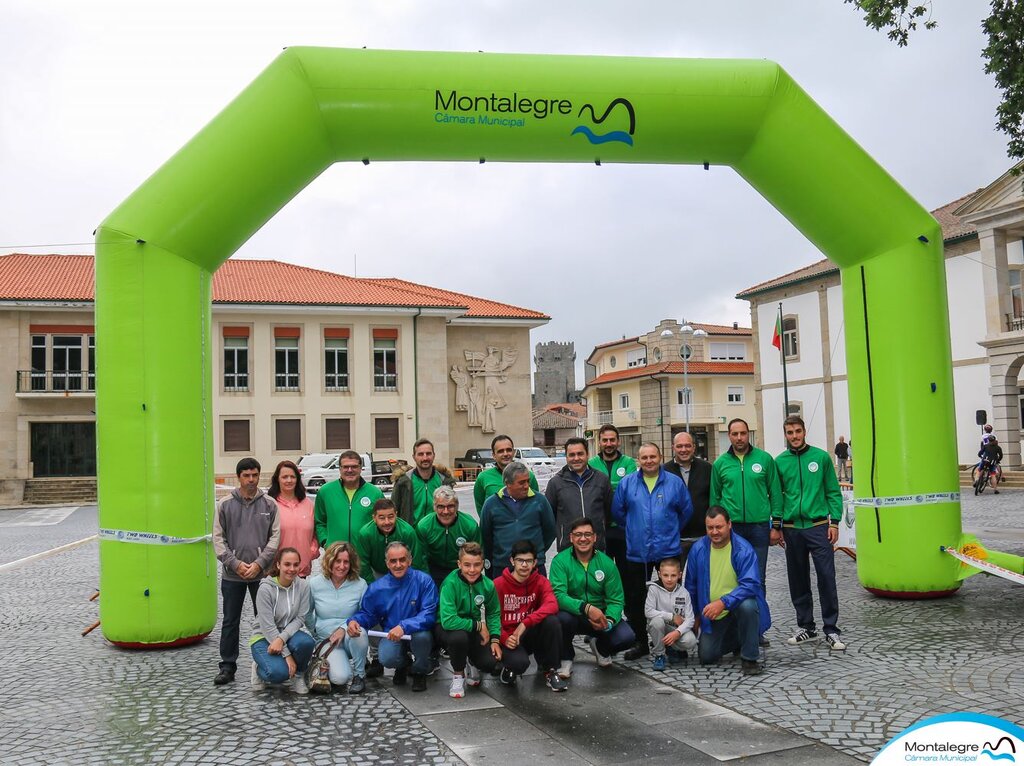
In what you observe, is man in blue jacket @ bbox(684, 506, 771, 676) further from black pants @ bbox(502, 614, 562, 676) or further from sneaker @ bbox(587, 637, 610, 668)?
black pants @ bbox(502, 614, 562, 676)

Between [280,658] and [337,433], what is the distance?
35.3m

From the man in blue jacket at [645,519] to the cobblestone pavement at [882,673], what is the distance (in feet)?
1.97

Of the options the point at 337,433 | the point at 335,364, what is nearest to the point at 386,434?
→ the point at 337,433

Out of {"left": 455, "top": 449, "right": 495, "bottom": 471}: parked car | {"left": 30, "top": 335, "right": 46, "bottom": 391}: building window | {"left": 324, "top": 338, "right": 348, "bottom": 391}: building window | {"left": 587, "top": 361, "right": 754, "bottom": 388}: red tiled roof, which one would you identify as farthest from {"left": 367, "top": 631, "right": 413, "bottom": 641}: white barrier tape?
{"left": 587, "top": 361, "right": 754, "bottom": 388}: red tiled roof

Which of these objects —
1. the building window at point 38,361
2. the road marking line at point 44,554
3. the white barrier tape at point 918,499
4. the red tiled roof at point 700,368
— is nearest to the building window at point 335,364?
the building window at point 38,361

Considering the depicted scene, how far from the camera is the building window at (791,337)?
3919 cm

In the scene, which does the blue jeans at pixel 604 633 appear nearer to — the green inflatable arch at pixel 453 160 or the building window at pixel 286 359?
the green inflatable arch at pixel 453 160

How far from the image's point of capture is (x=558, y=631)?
638 centimetres

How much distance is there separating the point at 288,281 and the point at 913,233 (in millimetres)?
37375

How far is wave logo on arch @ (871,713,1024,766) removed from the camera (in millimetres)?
3020

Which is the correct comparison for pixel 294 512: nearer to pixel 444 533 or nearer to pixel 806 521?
pixel 444 533

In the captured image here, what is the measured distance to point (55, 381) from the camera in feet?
122

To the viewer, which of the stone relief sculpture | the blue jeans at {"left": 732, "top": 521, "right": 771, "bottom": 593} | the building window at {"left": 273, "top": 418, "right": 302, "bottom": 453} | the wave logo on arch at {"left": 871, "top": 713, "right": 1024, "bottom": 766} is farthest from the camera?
the stone relief sculpture

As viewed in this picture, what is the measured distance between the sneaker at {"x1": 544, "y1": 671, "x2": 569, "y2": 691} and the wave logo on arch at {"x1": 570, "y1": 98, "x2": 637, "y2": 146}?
14.7 ft
